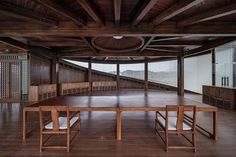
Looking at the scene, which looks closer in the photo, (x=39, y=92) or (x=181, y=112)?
(x=181, y=112)

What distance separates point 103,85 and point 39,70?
5.73 metres

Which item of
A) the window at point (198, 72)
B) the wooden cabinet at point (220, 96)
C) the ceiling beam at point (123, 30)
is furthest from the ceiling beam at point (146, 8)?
the window at point (198, 72)

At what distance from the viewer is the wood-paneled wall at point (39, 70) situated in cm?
832

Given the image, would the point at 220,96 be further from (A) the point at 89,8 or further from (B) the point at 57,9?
(B) the point at 57,9

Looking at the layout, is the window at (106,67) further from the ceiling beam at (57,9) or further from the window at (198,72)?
the ceiling beam at (57,9)

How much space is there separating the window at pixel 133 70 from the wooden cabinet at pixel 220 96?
6909 millimetres

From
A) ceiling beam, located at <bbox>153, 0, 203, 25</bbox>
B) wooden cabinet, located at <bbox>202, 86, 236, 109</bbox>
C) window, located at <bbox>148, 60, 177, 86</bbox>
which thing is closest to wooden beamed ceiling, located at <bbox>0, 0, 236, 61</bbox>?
ceiling beam, located at <bbox>153, 0, 203, 25</bbox>

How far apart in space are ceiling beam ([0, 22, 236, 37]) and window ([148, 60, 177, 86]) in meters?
9.14

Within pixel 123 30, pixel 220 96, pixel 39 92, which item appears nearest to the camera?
pixel 123 30

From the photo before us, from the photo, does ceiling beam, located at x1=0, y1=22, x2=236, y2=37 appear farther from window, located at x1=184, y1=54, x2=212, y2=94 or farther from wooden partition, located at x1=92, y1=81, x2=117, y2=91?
wooden partition, located at x1=92, y1=81, x2=117, y2=91

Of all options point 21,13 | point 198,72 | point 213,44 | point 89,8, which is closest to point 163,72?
point 198,72

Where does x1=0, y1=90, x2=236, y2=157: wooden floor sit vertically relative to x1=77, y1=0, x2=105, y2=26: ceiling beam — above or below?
below

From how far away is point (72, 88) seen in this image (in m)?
11.1

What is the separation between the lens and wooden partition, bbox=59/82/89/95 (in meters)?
9.97
